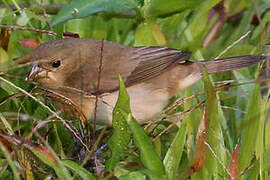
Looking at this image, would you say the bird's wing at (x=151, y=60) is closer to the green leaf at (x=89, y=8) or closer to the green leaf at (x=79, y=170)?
the green leaf at (x=89, y=8)

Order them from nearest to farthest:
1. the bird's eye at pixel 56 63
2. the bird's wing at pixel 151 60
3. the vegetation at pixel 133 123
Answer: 1. the vegetation at pixel 133 123
2. the bird's eye at pixel 56 63
3. the bird's wing at pixel 151 60

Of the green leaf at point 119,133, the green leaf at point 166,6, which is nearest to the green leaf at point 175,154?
the green leaf at point 119,133

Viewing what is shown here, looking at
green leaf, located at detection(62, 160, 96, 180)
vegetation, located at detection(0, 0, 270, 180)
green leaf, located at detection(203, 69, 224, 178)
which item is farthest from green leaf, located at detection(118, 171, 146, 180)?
green leaf, located at detection(203, 69, 224, 178)

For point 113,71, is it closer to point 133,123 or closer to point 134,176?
point 133,123

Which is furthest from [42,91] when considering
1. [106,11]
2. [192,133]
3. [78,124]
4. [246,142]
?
[246,142]

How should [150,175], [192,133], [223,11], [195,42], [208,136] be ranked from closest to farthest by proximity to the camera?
[195,42], [150,175], [208,136], [192,133], [223,11]

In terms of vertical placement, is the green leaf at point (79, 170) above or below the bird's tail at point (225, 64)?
below

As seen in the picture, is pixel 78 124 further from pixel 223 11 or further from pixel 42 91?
pixel 223 11
